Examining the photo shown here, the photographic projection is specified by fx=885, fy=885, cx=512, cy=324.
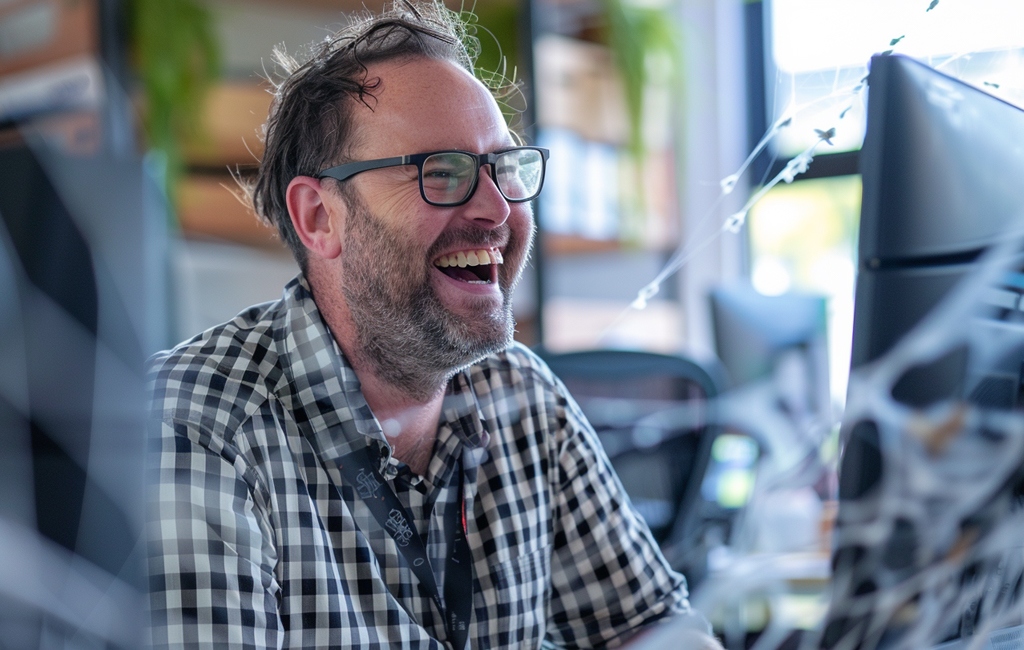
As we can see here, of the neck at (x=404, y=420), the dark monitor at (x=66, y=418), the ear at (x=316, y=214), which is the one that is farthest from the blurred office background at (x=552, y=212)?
the neck at (x=404, y=420)

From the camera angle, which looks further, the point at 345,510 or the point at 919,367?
the point at 345,510

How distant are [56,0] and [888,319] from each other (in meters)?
2.28

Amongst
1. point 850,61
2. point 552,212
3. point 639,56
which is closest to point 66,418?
point 850,61

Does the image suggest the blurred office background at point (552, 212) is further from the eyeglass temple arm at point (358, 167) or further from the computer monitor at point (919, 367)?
the eyeglass temple arm at point (358, 167)

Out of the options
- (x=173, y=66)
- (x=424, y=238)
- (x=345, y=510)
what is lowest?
(x=345, y=510)

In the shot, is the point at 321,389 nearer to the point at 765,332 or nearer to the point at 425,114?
the point at 425,114

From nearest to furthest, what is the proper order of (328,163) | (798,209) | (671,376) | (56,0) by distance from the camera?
1. (328,163)
2. (671,376)
3. (798,209)
4. (56,0)

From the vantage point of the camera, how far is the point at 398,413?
0.90 meters

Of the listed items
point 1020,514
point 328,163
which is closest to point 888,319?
point 1020,514

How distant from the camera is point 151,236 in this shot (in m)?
0.31

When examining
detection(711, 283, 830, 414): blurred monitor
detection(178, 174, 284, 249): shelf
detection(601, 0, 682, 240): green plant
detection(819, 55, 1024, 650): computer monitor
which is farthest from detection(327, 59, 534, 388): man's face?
detection(601, 0, 682, 240): green plant

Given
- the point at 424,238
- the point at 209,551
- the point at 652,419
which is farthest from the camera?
the point at 652,419

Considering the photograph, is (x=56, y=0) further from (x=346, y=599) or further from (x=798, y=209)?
(x=346, y=599)

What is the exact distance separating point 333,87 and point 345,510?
43 cm
